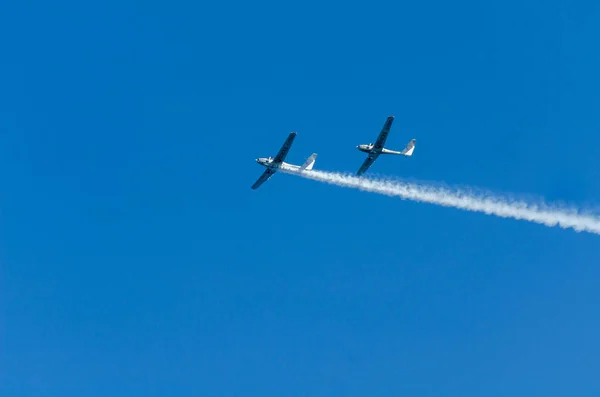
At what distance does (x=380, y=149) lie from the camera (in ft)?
320

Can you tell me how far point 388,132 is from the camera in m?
94.7

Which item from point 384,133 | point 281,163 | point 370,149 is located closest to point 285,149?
point 281,163

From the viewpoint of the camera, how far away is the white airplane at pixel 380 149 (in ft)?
308

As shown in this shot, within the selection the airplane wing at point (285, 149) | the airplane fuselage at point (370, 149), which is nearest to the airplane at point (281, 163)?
the airplane wing at point (285, 149)

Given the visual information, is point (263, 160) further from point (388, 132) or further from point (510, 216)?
point (510, 216)

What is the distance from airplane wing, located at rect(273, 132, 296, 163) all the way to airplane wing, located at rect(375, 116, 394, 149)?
45.0 ft

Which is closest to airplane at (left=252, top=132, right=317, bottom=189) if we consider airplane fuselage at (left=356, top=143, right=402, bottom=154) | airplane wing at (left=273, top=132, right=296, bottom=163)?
airplane wing at (left=273, top=132, right=296, bottom=163)

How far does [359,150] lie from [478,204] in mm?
21333

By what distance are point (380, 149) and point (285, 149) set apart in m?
15.4

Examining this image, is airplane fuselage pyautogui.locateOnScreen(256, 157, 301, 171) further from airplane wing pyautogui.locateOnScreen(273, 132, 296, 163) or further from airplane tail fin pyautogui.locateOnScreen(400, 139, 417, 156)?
airplane tail fin pyautogui.locateOnScreen(400, 139, 417, 156)

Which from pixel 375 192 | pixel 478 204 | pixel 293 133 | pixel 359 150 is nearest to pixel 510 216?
pixel 478 204

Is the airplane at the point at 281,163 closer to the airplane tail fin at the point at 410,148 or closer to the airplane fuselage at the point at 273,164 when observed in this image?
the airplane fuselage at the point at 273,164

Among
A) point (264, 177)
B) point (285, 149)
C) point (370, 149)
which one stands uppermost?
point (370, 149)

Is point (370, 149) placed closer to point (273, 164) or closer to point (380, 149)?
point (380, 149)
